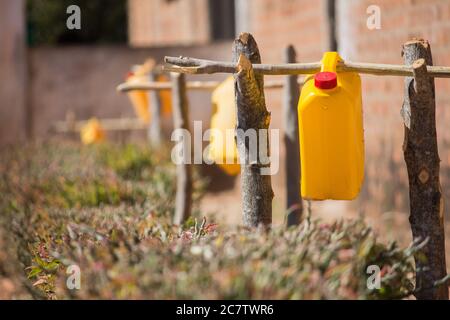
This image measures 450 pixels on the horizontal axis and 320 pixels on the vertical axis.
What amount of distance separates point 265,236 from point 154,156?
507 cm

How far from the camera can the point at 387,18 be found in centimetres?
686

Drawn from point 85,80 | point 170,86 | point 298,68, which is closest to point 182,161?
point 170,86

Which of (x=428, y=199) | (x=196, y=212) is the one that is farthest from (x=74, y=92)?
(x=428, y=199)

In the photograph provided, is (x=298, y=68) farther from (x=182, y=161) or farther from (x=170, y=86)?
(x=170, y=86)

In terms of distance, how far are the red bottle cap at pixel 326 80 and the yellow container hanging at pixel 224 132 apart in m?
1.05

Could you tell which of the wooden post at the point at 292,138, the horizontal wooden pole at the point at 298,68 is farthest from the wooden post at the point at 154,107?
the horizontal wooden pole at the point at 298,68

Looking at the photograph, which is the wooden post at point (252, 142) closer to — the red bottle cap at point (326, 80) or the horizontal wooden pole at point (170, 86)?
the red bottle cap at point (326, 80)

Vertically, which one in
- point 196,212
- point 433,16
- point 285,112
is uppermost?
point 433,16

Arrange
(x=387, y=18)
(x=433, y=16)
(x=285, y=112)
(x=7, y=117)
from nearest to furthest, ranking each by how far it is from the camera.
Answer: (x=285, y=112), (x=433, y=16), (x=387, y=18), (x=7, y=117)

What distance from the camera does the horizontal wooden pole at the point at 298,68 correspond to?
11.1ft

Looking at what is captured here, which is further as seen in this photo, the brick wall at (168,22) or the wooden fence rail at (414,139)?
the brick wall at (168,22)

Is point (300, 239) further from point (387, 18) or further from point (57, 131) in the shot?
point (57, 131)

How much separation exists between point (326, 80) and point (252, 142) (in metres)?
0.38

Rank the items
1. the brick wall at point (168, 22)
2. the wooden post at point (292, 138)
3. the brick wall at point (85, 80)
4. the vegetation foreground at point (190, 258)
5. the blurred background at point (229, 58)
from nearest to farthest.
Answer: the vegetation foreground at point (190, 258), the wooden post at point (292, 138), the blurred background at point (229, 58), the brick wall at point (85, 80), the brick wall at point (168, 22)
